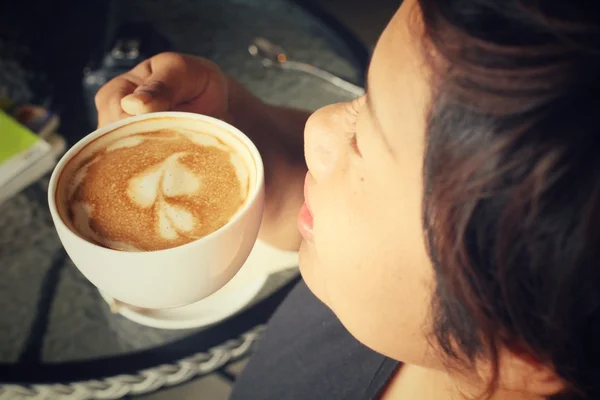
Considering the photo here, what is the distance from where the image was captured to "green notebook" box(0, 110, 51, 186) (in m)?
0.73

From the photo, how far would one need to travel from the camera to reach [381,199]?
1.30 ft

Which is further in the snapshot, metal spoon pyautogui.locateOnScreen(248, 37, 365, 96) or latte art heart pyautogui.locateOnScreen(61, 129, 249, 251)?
metal spoon pyautogui.locateOnScreen(248, 37, 365, 96)

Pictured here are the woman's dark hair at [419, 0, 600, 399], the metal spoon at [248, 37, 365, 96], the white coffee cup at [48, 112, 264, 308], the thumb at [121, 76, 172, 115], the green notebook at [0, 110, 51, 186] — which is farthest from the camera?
the metal spoon at [248, 37, 365, 96]

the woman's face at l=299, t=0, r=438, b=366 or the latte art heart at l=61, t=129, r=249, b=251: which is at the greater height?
the woman's face at l=299, t=0, r=438, b=366

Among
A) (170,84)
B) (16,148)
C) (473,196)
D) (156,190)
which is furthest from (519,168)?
(16,148)

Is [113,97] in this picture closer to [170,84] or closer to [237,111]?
[170,84]

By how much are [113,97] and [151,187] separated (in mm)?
192

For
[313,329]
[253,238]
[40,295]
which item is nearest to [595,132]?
[253,238]

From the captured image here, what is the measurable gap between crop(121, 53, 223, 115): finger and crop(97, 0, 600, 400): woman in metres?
0.22

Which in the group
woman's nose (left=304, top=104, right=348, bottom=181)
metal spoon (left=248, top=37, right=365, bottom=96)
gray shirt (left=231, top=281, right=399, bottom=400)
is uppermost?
woman's nose (left=304, top=104, right=348, bottom=181)

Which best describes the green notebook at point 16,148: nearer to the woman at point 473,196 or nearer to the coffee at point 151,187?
the coffee at point 151,187

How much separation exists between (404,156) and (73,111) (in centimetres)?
71

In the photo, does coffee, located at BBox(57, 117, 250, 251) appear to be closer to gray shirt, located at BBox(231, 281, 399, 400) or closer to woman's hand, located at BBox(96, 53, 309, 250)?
woman's hand, located at BBox(96, 53, 309, 250)

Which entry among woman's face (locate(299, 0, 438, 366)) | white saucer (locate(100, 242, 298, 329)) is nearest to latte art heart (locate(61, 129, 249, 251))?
woman's face (locate(299, 0, 438, 366))
